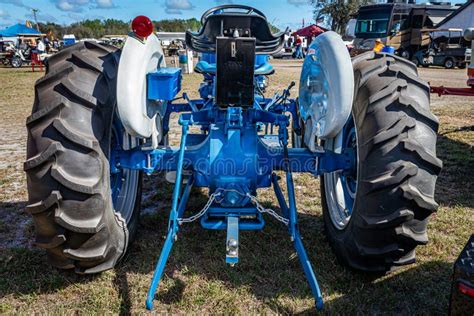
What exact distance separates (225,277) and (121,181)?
44.0 inches

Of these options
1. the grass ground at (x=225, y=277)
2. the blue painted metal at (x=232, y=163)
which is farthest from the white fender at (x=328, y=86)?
the grass ground at (x=225, y=277)

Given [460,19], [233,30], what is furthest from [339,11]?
[233,30]

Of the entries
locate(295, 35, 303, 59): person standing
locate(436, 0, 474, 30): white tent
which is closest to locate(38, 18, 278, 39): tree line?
locate(295, 35, 303, 59): person standing

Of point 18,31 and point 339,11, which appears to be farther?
point 339,11

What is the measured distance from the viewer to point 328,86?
8.06ft

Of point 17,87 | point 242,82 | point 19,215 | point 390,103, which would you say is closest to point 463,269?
point 390,103

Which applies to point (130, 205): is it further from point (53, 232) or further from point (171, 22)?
point (171, 22)

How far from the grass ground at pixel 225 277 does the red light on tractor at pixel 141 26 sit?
1587 millimetres

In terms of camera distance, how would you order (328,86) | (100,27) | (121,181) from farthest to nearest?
(100,27), (121,181), (328,86)

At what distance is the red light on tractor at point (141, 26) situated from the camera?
8.08 feet

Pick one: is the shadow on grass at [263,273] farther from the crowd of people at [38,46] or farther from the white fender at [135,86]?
the crowd of people at [38,46]

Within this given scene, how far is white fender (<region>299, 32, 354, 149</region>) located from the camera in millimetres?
2350

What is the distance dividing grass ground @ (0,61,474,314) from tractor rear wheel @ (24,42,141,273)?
0.25m

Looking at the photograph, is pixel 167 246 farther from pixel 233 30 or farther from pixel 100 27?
pixel 100 27
